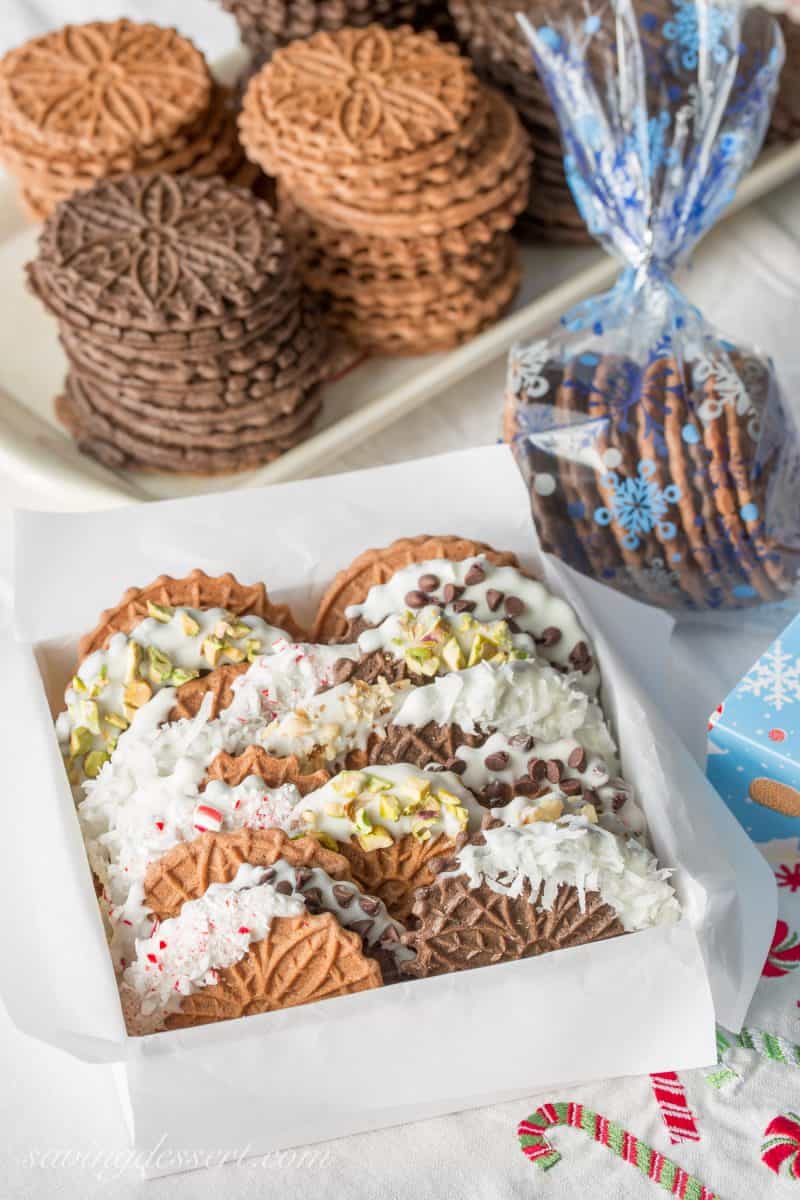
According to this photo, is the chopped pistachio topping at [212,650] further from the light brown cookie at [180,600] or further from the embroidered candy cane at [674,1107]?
the embroidered candy cane at [674,1107]

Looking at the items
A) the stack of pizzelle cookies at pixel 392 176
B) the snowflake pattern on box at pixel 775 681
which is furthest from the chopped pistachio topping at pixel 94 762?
the stack of pizzelle cookies at pixel 392 176

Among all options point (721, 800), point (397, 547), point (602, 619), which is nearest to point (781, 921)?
point (721, 800)

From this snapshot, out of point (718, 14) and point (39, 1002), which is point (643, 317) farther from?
point (39, 1002)

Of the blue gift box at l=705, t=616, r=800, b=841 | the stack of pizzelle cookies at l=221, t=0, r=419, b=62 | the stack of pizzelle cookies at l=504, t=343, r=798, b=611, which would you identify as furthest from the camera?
the stack of pizzelle cookies at l=221, t=0, r=419, b=62

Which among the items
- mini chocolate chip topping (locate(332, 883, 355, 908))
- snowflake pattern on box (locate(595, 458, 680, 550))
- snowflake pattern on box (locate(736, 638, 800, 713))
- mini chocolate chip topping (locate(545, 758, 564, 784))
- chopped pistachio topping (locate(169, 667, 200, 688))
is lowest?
snowflake pattern on box (locate(595, 458, 680, 550))

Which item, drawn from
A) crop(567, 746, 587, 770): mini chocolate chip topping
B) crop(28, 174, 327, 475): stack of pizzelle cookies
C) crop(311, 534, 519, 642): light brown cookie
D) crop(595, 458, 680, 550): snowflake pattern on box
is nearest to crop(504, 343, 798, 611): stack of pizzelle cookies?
crop(595, 458, 680, 550): snowflake pattern on box

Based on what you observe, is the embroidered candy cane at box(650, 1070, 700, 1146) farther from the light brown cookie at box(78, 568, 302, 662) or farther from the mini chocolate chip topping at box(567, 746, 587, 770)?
the light brown cookie at box(78, 568, 302, 662)
